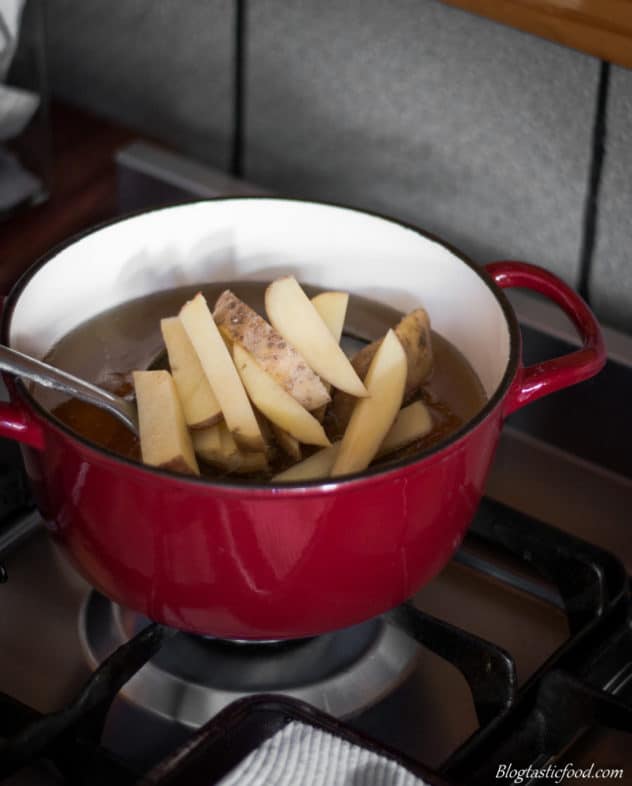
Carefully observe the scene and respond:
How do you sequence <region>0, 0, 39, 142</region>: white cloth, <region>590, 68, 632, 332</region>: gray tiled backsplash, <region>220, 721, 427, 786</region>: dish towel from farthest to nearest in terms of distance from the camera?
1. <region>0, 0, 39, 142</region>: white cloth
2. <region>590, 68, 632, 332</region>: gray tiled backsplash
3. <region>220, 721, 427, 786</region>: dish towel

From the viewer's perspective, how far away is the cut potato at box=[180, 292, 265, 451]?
0.62 metres

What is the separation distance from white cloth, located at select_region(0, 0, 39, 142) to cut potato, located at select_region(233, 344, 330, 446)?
49 cm

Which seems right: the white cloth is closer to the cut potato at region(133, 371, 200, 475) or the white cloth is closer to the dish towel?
the cut potato at region(133, 371, 200, 475)

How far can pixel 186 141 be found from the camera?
3.64 feet

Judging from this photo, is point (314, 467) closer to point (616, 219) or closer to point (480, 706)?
point (480, 706)

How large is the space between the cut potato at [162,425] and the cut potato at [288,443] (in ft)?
0.18

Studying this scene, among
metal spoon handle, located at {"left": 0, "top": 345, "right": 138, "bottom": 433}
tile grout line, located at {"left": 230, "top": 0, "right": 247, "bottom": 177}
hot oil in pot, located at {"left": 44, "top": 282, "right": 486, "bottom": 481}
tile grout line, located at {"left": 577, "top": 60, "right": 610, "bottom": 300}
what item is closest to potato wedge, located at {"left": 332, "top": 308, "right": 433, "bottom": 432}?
hot oil in pot, located at {"left": 44, "top": 282, "right": 486, "bottom": 481}

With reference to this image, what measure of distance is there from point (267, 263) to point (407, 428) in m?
0.18

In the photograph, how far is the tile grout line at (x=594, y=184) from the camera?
829 mm

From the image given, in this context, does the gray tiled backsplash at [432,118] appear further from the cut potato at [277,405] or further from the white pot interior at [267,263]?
the cut potato at [277,405]

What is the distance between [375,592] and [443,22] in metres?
0.48

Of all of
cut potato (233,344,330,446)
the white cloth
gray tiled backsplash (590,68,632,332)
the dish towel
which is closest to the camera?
the dish towel

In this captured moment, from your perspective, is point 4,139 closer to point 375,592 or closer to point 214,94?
point 214,94

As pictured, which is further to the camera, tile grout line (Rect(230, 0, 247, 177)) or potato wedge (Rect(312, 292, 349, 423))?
tile grout line (Rect(230, 0, 247, 177))
